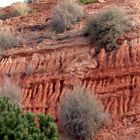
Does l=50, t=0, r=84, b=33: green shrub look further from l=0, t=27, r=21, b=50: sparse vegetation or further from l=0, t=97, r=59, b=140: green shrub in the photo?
l=0, t=97, r=59, b=140: green shrub

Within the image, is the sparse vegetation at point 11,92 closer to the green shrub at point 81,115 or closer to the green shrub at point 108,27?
the green shrub at point 81,115

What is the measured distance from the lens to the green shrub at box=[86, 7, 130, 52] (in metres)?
18.6

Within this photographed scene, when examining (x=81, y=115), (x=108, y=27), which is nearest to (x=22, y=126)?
(x=81, y=115)

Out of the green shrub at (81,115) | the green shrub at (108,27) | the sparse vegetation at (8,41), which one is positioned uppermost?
the green shrub at (108,27)

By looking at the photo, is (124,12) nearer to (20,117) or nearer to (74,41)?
(74,41)

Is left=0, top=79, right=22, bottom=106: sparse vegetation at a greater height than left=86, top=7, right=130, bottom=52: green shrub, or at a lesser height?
lesser

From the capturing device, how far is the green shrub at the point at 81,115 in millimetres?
14812

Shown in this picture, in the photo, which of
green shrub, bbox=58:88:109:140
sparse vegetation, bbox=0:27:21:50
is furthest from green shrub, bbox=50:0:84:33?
green shrub, bbox=58:88:109:140

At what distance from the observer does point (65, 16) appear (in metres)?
22.1

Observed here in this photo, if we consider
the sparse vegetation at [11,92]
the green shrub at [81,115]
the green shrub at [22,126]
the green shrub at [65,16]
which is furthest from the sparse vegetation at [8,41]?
the green shrub at [22,126]

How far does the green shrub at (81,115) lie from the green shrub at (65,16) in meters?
6.52

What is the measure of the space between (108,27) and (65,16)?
3647mm

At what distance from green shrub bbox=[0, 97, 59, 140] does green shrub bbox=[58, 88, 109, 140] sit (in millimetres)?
1348

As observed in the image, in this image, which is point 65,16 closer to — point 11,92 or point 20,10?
point 20,10
